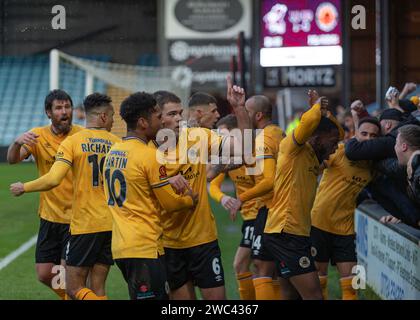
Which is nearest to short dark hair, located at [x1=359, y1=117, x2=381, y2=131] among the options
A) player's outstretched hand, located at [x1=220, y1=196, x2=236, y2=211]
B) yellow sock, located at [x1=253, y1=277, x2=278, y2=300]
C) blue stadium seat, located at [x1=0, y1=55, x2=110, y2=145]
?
player's outstretched hand, located at [x1=220, y1=196, x2=236, y2=211]

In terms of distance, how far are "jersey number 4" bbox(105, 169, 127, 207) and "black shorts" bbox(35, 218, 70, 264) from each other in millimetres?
1937

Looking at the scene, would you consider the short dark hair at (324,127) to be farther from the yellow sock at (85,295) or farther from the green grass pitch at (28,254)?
the green grass pitch at (28,254)

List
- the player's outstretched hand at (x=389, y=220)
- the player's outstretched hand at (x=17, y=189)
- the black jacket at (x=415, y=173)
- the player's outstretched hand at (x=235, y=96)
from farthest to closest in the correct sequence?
1. the player's outstretched hand at (x=389, y=220)
2. the player's outstretched hand at (x=17, y=189)
3. the player's outstretched hand at (x=235, y=96)
4. the black jacket at (x=415, y=173)

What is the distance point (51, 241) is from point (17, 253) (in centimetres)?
402

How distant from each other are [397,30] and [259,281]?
1623 cm

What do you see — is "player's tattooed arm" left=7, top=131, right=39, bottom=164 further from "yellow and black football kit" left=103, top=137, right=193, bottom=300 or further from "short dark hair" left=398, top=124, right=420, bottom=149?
"short dark hair" left=398, top=124, right=420, bottom=149

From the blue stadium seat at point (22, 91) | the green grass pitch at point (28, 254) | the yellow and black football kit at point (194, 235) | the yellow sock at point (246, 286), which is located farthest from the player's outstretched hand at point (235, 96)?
the blue stadium seat at point (22, 91)

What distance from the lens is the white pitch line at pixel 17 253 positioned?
10000 mm

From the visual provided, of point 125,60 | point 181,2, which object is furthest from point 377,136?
point 125,60

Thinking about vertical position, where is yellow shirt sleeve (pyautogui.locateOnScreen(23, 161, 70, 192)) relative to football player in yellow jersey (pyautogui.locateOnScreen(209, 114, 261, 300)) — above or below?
above

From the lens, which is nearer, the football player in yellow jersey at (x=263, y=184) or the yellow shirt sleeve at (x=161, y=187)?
the yellow shirt sleeve at (x=161, y=187)

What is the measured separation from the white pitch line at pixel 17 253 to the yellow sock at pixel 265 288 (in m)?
3.82

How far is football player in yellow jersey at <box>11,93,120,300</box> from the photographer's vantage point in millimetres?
6223

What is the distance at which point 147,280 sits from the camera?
16.2 ft
